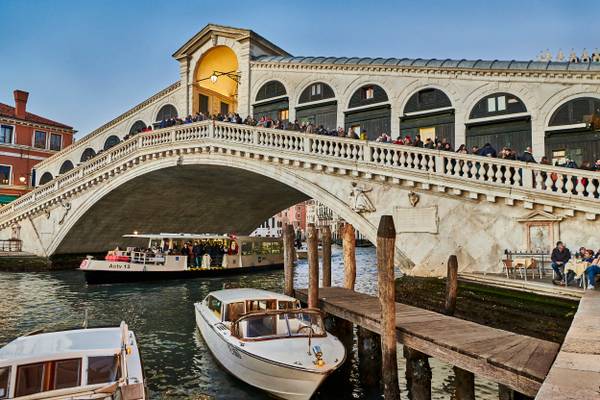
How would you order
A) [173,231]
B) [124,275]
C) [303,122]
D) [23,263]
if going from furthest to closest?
[173,231]
[23,263]
[303,122]
[124,275]

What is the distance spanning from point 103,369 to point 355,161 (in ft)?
33.0

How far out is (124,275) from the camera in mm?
19094

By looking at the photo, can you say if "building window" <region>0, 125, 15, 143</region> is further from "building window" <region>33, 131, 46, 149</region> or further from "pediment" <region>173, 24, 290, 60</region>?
"pediment" <region>173, 24, 290, 60</region>

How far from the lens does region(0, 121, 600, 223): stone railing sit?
1062 centimetres

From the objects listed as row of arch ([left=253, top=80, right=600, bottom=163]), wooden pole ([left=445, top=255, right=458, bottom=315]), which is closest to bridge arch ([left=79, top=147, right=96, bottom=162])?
row of arch ([left=253, top=80, right=600, bottom=163])

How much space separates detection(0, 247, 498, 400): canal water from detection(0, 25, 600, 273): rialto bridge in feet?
14.8

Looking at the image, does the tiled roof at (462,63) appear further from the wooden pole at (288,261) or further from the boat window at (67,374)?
the boat window at (67,374)

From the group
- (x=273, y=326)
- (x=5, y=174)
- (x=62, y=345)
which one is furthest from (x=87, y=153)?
(x=62, y=345)

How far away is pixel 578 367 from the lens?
385cm

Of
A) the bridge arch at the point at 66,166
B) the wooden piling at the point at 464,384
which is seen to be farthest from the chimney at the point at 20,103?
the wooden piling at the point at 464,384

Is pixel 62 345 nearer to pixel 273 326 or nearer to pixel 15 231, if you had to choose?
pixel 273 326

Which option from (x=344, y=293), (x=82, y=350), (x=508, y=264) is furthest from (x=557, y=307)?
(x=82, y=350)

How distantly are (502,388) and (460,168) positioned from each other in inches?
317

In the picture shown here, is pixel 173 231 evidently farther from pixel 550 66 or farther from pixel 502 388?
pixel 502 388
